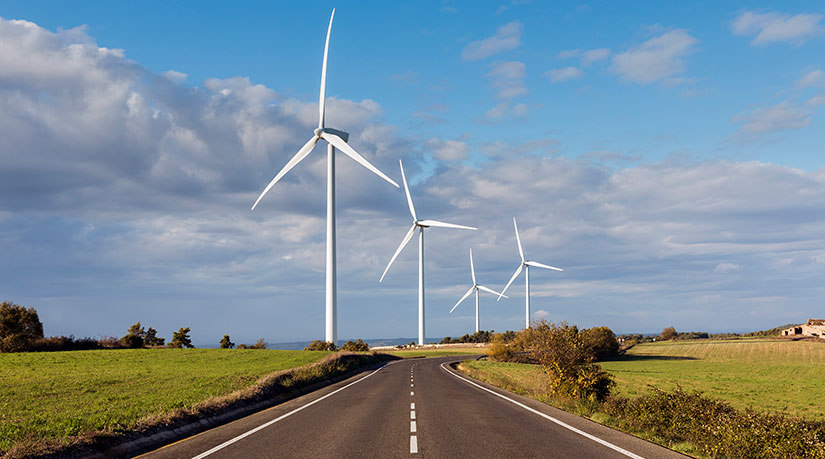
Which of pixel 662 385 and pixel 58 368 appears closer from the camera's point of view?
pixel 58 368

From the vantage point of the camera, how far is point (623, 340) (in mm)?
143875

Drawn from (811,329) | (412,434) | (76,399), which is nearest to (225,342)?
(76,399)

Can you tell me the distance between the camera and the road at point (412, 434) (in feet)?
34.9

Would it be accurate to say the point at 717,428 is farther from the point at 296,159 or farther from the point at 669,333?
the point at 669,333

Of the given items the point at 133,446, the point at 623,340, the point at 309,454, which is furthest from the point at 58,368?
the point at 623,340

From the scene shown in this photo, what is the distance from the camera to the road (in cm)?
1062

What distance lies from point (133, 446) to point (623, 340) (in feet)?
483

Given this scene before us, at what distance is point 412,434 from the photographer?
42.3ft

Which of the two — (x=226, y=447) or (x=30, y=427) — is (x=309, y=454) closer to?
(x=226, y=447)

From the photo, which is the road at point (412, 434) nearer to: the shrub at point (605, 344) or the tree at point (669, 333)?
the shrub at point (605, 344)

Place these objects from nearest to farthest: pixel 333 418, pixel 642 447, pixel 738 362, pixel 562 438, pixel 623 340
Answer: pixel 642 447 → pixel 562 438 → pixel 333 418 → pixel 738 362 → pixel 623 340

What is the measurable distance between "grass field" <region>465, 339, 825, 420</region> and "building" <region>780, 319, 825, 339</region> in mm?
12714

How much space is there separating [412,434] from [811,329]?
143603 mm

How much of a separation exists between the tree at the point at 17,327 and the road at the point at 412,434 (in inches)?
2234
